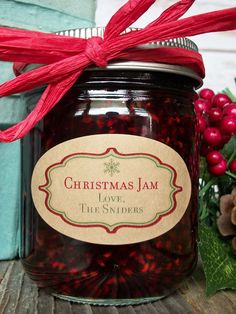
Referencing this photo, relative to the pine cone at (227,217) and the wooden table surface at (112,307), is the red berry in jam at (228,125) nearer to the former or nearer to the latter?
the pine cone at (227,217)

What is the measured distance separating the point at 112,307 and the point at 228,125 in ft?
0.93

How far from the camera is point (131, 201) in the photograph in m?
0.54

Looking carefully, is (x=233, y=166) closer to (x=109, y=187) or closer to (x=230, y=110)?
(x=230, y=110)

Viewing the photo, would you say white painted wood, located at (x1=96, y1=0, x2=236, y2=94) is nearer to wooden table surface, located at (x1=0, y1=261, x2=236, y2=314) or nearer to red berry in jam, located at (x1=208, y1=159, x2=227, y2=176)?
red berry in jam, located at (x1=208, y1=159, x2=227, y2=176)

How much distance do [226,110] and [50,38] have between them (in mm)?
277

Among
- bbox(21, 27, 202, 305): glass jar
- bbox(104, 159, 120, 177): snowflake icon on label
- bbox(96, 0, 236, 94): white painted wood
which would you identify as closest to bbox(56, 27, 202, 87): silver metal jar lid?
bbox(21, 27, 202, 305): glass jar

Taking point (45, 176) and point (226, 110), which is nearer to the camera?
point (45, 176)

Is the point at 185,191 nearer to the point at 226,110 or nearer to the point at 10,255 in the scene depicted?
the point at 226,110

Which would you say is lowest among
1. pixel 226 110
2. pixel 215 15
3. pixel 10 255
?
pixel 10 255

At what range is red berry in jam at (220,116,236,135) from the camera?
65 cm

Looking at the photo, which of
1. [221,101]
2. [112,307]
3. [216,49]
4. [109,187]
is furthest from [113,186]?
[216,49]

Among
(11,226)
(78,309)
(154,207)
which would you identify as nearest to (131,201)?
(154,207)

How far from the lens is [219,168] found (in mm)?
667

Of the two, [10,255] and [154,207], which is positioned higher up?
[154,207]
